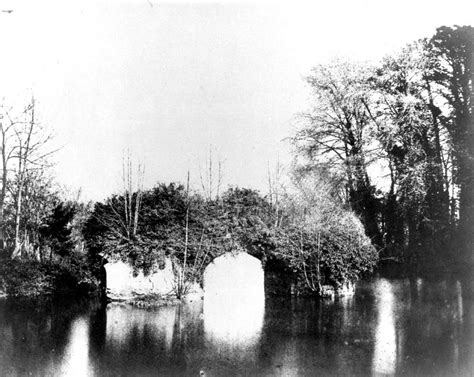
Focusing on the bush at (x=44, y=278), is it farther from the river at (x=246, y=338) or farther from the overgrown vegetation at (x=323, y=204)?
the river at (x=246, y=338)

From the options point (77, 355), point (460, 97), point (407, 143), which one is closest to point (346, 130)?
point (407, 143)

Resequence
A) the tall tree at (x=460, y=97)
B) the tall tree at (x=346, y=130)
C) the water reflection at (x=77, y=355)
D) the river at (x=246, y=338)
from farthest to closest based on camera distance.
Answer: the tall tree at (x=346, y=130) → the tall tree at (x=460, y=97) → the river at (x=246, y=338) → the water reflection at (x=77, y=355)

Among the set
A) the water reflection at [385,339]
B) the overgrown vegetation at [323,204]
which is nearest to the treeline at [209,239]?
the overgrown vegetation at [323,204]

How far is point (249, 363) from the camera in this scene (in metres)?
8.68

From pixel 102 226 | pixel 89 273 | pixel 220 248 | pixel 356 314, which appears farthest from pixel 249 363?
pixel 89 273

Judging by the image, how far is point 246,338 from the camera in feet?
35.1

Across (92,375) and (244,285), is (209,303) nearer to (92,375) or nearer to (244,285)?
(244,285)

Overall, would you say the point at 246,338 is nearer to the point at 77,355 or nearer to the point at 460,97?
the point at 77,355

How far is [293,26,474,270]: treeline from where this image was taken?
26641mm

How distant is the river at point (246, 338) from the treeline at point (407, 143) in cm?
1120

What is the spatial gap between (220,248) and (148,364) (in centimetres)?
838

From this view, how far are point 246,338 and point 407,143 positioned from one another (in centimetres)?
2120

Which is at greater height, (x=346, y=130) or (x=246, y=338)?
(x=346, y=130)

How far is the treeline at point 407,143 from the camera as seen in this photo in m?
26.6
